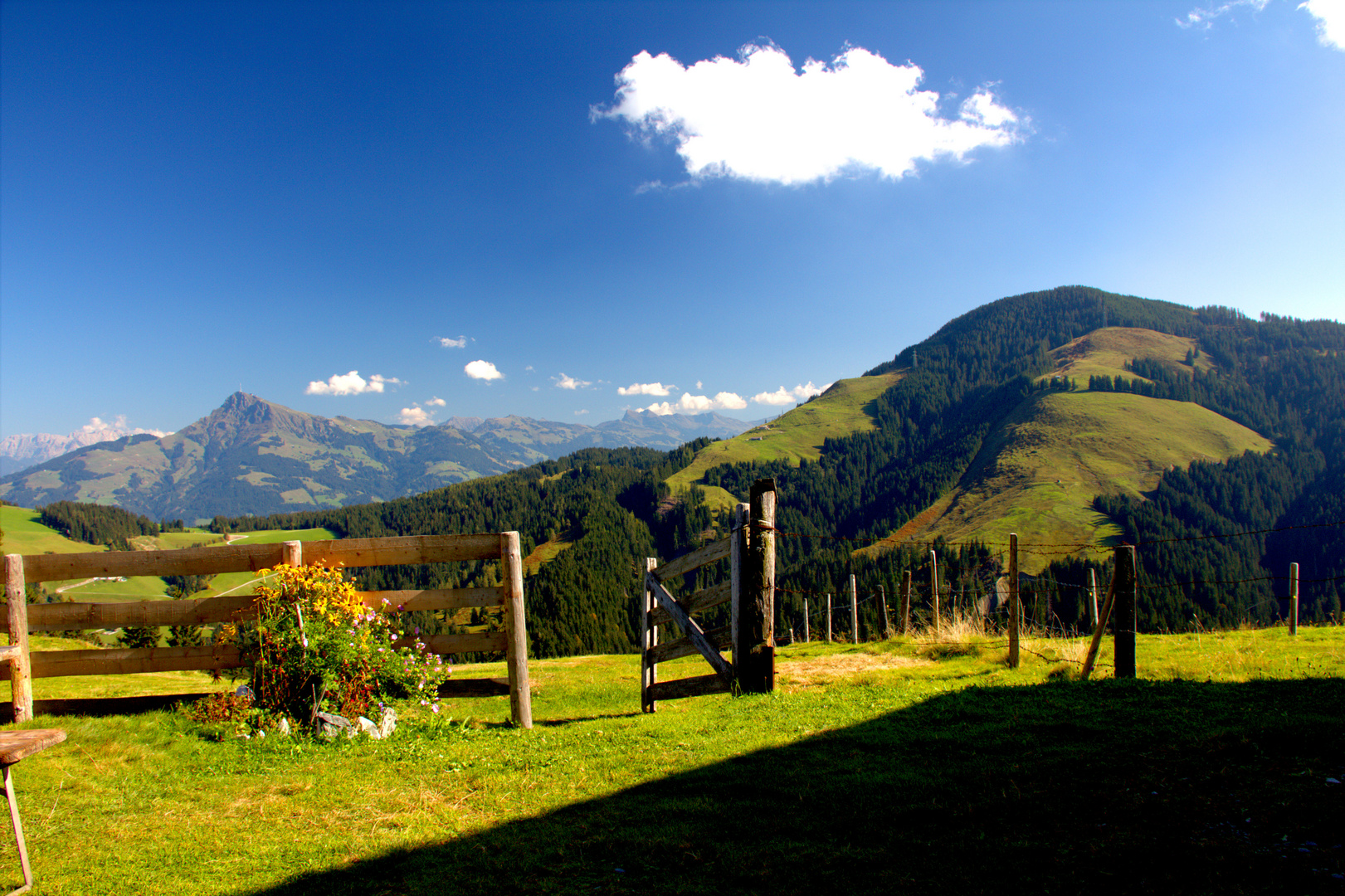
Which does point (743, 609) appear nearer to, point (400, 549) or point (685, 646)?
point (685, 646)

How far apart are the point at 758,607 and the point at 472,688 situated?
4003mm

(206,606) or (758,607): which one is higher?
(206,606)

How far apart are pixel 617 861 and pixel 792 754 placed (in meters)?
2.46

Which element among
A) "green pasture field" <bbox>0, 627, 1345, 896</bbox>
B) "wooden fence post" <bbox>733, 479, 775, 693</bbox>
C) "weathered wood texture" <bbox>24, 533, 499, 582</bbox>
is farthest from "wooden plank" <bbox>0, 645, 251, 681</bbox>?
"wooden fence post" <bbox>733, 479, 775, 693</bbox>

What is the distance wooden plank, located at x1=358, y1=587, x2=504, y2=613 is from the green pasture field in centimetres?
130

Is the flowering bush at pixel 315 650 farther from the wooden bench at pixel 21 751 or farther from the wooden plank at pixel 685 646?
the wooden plank at pixel 685 646

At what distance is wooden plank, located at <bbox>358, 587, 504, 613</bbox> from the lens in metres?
7.80

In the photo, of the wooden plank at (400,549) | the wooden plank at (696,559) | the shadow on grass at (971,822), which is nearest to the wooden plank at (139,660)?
the wooden plank at (400,549)

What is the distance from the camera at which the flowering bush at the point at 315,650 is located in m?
7.16

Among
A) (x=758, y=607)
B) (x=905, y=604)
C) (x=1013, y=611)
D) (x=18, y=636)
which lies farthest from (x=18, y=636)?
(x=905, y=604)

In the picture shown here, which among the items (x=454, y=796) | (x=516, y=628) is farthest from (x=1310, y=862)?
(x=516, y=628)

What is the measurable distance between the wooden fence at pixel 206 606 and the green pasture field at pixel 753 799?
2.09 ft

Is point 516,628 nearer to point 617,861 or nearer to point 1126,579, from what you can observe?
point 617,861

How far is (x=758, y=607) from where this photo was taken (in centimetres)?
827
